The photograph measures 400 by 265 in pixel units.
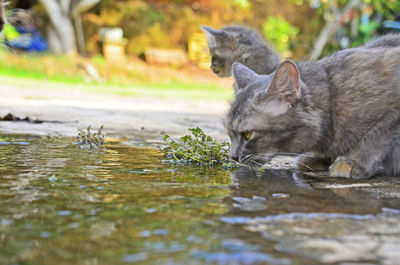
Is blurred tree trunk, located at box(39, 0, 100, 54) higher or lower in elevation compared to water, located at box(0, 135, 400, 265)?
higher

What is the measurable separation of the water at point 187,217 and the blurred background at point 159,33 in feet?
40.2

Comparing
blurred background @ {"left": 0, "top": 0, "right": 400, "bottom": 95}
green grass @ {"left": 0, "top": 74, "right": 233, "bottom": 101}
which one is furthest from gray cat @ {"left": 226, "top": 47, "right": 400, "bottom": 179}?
blurred background @ {"left": 0, "top": 0, "right": 400, "bottom": 95}

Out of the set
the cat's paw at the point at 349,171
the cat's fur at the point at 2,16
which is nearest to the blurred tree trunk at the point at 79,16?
the cat's fur at the point at 2,16

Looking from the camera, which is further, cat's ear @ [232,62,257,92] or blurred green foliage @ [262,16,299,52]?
blurred green foliage @ [262,16,299,52]

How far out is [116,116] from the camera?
5.55m

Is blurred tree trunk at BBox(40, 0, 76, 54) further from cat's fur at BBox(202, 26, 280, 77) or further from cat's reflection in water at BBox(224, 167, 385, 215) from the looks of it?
cat's reflection in water at BBox(224, 167, 385, 215)

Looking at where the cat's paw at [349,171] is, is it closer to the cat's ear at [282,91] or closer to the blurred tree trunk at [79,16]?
the cat's ear at [282,91]

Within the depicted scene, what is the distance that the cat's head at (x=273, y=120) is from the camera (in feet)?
8.37

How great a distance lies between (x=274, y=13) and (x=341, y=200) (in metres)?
→ 18.2

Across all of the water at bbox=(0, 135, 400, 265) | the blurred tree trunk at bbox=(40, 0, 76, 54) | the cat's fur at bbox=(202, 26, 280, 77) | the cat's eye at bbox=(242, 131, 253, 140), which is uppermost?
the blurred tree trunk at bbox=(40, 0, 76, 54)

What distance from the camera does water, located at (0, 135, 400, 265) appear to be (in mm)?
1292

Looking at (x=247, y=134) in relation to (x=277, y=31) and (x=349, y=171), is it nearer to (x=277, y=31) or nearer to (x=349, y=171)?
(x=349, y=171)

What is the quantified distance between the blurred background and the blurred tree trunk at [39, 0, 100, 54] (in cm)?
3

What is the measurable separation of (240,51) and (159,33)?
14.2 meters
